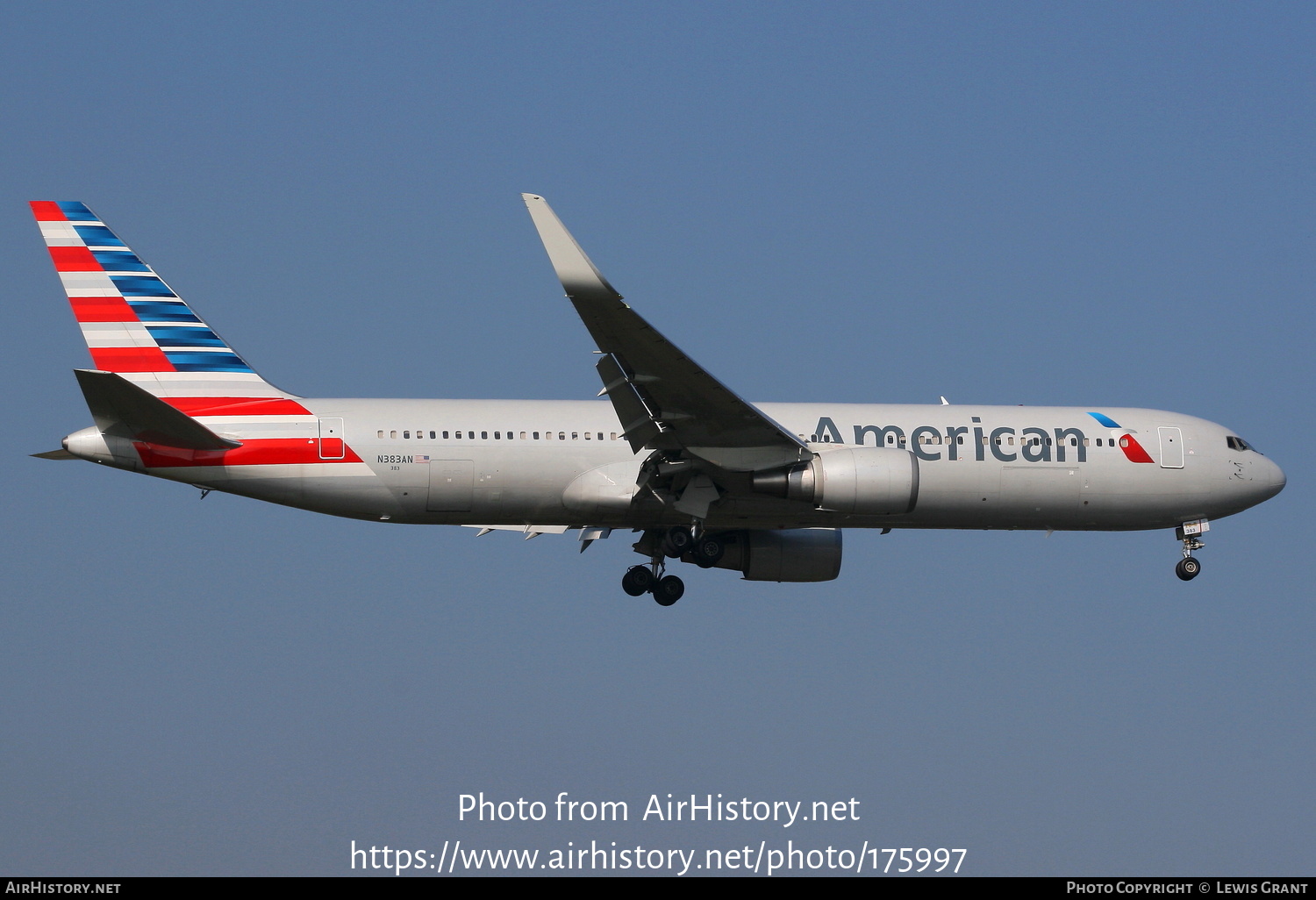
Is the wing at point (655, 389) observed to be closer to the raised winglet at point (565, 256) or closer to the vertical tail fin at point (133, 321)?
the raised winglet at point (565, 256)

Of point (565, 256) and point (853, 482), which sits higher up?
point (565, 256)

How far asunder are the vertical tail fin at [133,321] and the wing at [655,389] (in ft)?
22.4

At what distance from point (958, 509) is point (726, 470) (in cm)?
502

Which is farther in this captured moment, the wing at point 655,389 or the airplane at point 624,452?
the airplane at point 624,452

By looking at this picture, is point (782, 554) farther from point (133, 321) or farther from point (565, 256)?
point (133, 321)

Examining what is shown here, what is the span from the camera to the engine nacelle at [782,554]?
31.0 m

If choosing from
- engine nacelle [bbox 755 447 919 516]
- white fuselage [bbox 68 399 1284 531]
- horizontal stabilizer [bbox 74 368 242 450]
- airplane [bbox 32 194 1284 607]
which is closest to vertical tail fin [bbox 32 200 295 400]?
airplane [bbox 32 194 1284 607]

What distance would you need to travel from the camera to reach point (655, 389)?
25.6 metres

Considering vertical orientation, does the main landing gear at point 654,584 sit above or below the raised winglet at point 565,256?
below

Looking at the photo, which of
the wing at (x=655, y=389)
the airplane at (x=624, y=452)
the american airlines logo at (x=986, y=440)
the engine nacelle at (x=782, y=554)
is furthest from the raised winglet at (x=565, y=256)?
the engine nacelle at (x=782, y=554)

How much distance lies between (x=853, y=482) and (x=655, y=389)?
395cm

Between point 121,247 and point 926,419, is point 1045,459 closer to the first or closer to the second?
point 926,419

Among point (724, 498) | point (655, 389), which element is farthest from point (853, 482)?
point (655, 389)

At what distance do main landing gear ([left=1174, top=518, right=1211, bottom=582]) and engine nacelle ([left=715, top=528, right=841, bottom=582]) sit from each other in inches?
279
